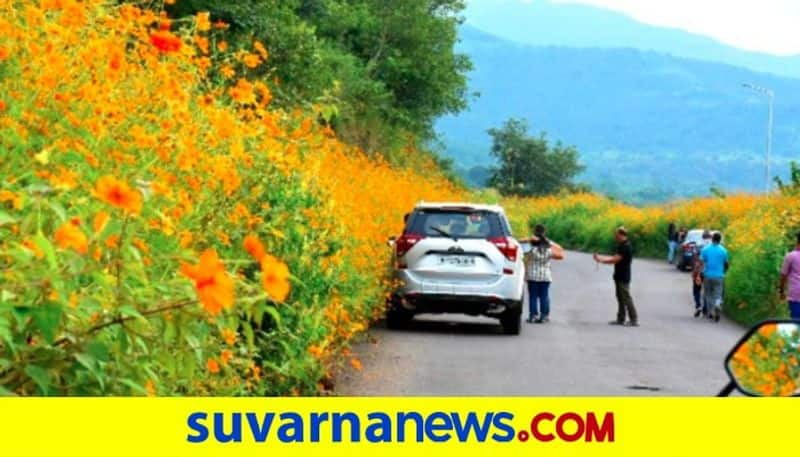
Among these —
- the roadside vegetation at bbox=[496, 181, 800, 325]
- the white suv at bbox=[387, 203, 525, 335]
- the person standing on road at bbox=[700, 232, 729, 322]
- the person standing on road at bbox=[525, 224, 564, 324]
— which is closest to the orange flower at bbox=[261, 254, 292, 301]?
the white suv at bbox=[387, 203, 525, 335]

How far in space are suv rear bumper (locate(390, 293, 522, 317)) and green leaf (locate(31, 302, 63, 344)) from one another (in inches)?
642

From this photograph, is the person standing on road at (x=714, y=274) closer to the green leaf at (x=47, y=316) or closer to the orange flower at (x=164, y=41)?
the orange flower at (x=164, y=41)

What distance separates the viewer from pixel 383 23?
177 feet

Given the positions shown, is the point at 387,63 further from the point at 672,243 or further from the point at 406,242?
the point at 406,242

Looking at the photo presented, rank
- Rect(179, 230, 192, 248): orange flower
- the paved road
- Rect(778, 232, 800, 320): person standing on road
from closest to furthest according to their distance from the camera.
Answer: Rect(179, 230, 192, 248): orange flower, the paved road, Rect(778, 232, 800, 320): person standing on road

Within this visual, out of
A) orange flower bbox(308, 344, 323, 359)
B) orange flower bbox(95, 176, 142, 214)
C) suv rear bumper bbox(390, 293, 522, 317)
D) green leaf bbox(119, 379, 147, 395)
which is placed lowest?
suv rear bumper bbox(390, 293, 522, 317)

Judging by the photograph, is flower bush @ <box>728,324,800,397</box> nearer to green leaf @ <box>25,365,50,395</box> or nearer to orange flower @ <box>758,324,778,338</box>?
orange flower @ <box>758,324,778,338</box>

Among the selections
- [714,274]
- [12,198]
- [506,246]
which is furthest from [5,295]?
[714,274]

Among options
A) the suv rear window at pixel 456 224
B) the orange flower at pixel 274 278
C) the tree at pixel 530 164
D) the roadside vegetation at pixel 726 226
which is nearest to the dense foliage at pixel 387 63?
the roadside vegetation at pixel 726 226

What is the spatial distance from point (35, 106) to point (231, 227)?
1.89m

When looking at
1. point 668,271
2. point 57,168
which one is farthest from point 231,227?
point 668,271

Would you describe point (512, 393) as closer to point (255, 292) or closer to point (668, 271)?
point (255, 292)

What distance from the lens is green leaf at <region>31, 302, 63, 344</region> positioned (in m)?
3.67

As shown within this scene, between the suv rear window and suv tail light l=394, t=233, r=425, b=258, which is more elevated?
the suv rear window
